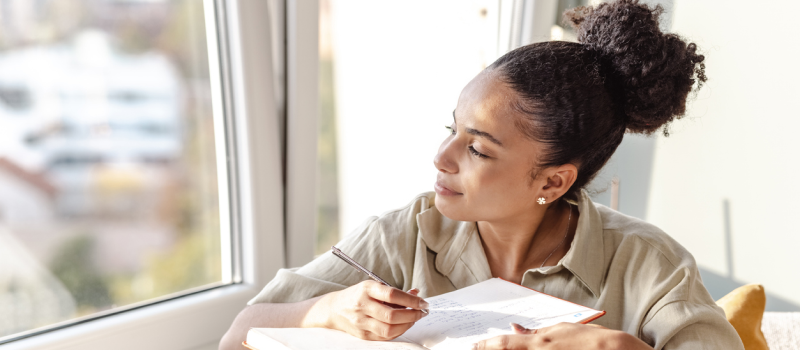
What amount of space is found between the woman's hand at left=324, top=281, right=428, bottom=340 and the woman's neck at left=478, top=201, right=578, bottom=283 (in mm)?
339

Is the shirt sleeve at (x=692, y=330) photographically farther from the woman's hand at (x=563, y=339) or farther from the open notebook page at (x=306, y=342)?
the open notebook page at (x=306, y=342)

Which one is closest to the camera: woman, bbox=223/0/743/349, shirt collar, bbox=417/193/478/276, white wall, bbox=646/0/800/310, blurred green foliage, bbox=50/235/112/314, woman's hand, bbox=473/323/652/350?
woman's hand, bbox=473/323/652/350

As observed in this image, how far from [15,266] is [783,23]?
191 centimetres

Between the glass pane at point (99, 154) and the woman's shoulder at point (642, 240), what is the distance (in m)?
1.01

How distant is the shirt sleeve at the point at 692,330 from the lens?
941 mm

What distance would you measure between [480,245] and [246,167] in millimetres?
683

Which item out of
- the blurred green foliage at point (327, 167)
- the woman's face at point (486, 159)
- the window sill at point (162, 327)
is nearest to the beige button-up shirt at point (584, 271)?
the woman's face at point (486, 159)

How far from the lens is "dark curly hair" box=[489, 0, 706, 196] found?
1078 millimetres

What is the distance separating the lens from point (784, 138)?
1.56m

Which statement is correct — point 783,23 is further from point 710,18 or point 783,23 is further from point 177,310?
point 177,310

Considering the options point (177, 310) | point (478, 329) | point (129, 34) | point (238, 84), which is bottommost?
point (177, 310)

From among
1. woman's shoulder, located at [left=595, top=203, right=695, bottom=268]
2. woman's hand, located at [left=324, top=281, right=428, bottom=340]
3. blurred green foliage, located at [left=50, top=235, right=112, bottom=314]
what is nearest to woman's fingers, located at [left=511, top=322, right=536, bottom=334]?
woman's hand, located at [left=324, top=281, right=428, bottom=340]

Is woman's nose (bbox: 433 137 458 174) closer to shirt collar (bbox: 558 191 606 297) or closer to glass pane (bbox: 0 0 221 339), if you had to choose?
shirt collar (bbox: 558 191 606 297)

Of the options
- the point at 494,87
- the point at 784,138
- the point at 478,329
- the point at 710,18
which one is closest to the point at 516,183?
the point at 494,87
